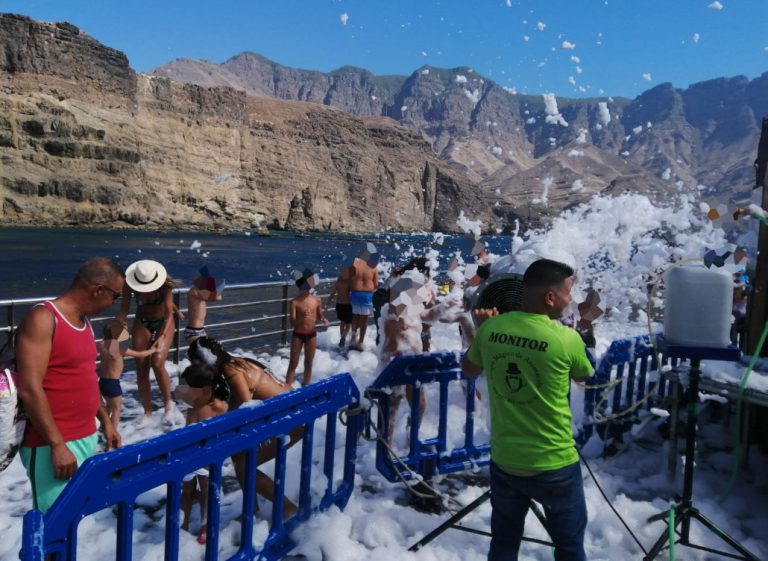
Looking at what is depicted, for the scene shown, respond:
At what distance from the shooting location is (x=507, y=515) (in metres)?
2.51

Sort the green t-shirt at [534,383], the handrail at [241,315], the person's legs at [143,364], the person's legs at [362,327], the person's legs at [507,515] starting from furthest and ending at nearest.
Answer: the person's legs at [362,327]
the handrail at [241,315]
the person's legs at [143,364]
the person's legs at [507,515]
the green t-shirt at [534,383]

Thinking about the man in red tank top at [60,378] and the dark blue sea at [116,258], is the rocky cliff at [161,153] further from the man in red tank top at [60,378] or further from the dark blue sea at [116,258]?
the man in red tank top at [60,378]

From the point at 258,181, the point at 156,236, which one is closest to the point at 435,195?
the point at 258,181

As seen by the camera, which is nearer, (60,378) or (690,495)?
(60,378)

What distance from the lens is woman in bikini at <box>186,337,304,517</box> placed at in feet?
10.9

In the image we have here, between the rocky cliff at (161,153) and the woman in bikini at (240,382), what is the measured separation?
98.0m

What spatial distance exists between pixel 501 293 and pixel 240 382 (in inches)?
70.5

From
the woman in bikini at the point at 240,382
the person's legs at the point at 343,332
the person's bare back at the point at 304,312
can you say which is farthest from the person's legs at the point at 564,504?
the person's legs at the point at 343,332

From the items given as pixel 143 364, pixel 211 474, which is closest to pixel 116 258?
pixel 143 364

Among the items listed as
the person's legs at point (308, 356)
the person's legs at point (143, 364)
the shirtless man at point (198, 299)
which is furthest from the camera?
the person's legs at point (308, 356)

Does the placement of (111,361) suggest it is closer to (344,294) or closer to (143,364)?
(143,364)

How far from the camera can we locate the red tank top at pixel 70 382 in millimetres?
2508

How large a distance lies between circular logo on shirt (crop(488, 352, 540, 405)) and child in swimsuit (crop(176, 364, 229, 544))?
1.86 meters

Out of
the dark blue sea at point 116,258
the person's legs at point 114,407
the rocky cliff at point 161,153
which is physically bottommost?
the dark blue sea at point 116,258
